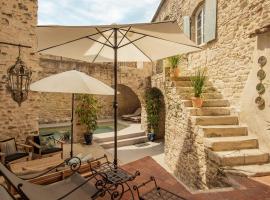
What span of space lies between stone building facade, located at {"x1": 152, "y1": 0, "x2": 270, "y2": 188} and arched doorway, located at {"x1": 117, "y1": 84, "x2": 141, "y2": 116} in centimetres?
926

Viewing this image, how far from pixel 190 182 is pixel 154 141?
5269 millimetres

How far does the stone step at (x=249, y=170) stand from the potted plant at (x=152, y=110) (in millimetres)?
6809

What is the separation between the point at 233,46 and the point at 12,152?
6280 millimetres

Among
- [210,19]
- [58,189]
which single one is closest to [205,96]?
[210,19]

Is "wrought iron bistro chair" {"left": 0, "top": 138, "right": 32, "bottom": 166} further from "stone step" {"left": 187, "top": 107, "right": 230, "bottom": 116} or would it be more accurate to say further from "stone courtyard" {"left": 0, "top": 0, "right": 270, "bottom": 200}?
"stone step" {"left": 187, "top": 107, "right": 230, "bottom": 116}

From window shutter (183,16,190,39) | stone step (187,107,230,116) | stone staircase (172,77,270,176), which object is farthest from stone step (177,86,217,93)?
window shutter (183,16,190,39)

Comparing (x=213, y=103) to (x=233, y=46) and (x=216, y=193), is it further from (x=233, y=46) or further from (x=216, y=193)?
(x=216, y=193)

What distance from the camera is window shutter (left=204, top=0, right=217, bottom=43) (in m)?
6.82

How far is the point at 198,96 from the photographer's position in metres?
5.76

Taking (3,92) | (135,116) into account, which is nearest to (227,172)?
(3,92)

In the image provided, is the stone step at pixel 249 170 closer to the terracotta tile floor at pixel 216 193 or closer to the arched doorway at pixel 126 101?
the terracotta tile floor at pixel 216 193

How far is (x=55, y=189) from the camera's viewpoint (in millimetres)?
2758

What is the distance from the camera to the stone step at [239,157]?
13.9ft

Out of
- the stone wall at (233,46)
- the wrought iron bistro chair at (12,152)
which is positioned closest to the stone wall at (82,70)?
the wrought iron bistro chair at (12,152)
